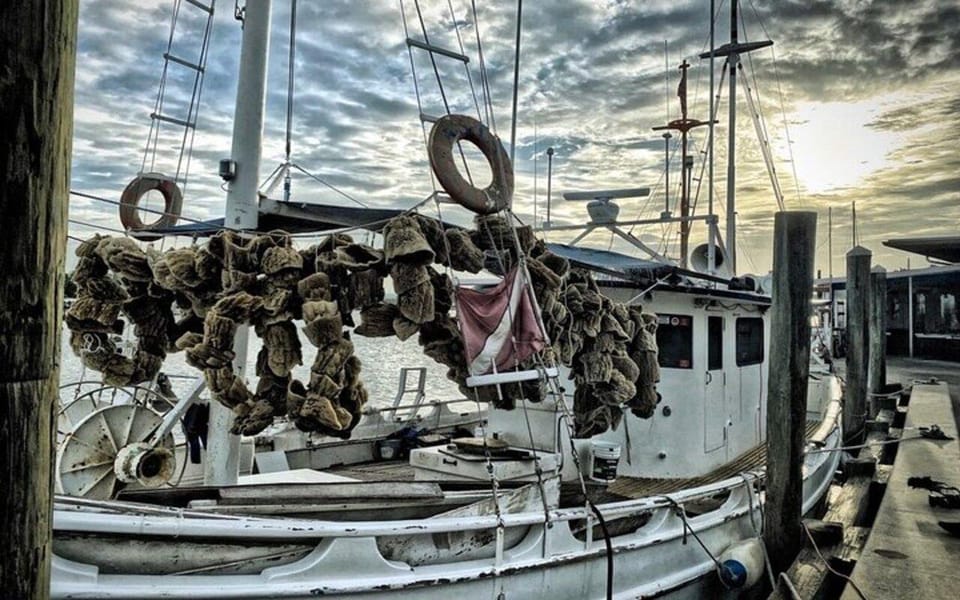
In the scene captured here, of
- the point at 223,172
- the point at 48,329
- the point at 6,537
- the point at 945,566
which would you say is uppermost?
the point at 223,172

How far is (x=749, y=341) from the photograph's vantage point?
9312 millimetres

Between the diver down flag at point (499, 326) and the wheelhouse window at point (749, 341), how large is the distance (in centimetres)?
522

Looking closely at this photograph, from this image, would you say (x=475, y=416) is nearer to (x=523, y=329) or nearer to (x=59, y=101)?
(x=523, y=329)

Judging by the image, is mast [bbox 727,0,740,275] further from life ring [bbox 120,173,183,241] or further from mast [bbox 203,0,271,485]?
life ring [bbox 120,173,183,241]

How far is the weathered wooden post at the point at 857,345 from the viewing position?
37.4 ft

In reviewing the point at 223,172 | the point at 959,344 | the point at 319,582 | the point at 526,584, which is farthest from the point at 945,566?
the point at 959,344

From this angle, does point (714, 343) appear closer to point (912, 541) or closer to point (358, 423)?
point (912, 541)

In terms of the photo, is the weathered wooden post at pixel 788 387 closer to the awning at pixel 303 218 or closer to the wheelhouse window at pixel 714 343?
the wheelhouse window at pixel 714 343

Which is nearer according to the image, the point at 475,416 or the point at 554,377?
the point at 554,377

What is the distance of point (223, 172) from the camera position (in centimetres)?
591

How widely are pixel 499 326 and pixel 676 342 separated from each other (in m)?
3.93

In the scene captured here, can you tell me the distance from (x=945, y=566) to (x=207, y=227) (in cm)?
720

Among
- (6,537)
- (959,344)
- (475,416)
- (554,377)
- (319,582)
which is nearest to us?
(6,537)

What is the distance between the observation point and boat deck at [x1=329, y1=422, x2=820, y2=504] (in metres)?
7.04
